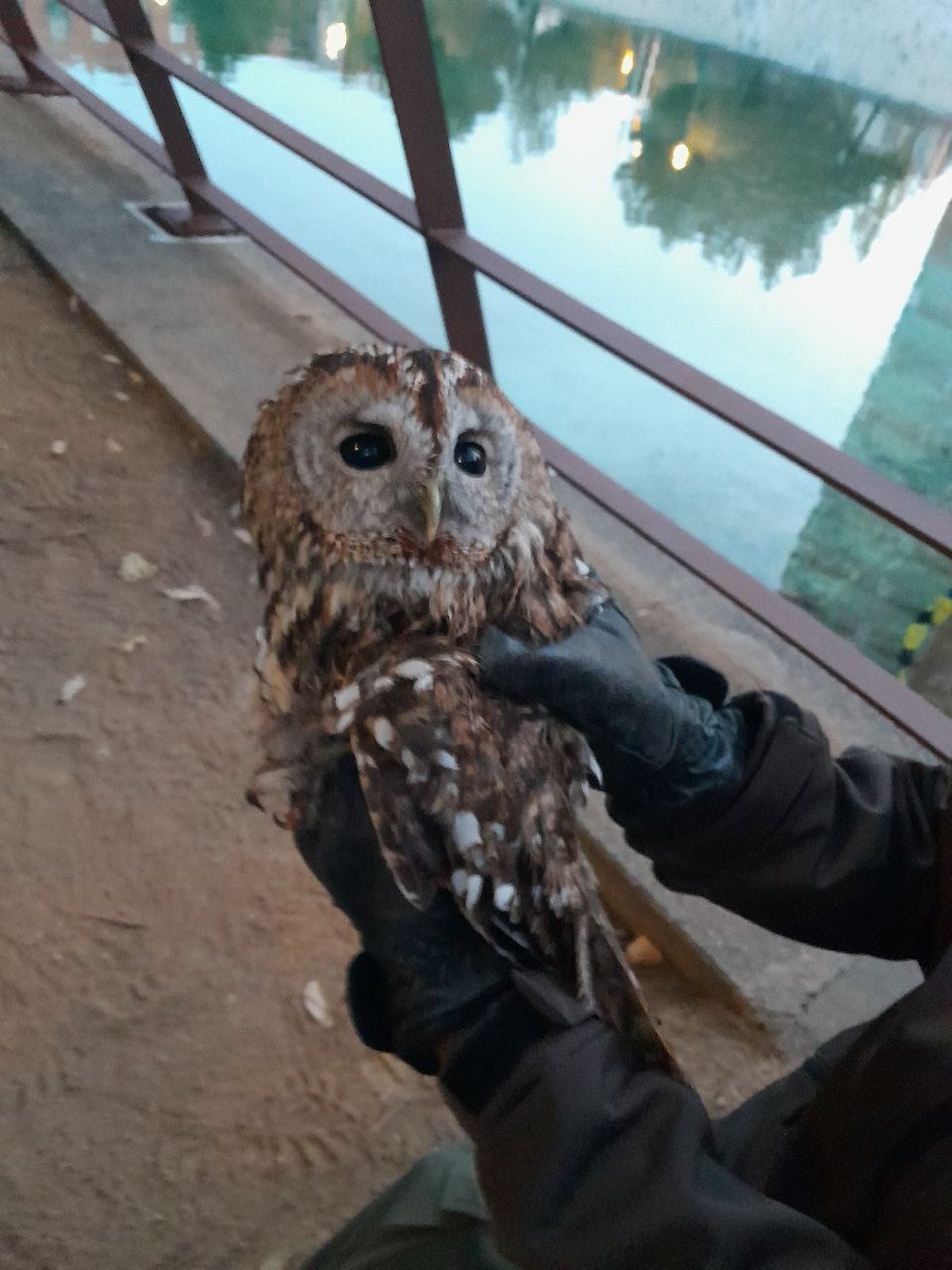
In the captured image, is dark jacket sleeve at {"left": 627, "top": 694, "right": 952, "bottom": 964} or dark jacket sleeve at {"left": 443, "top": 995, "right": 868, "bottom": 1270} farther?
dark jacket sleeve at {"left": 627, "top": 694, "right": 952, "bottom": 964}

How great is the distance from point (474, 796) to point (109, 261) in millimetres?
3962

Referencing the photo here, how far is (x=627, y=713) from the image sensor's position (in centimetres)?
107

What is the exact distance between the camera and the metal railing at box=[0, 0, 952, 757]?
2090 millimetres

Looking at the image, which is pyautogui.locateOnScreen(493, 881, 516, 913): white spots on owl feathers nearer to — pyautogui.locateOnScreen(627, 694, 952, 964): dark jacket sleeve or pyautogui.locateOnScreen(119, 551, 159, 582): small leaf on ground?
pyautogui.locateOnScreen(627, 694, 952, 964): dark jacket sleeve

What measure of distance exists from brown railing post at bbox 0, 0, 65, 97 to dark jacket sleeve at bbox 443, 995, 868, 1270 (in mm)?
6723

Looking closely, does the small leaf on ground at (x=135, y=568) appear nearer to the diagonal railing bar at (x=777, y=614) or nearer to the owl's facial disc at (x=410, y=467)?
the diagonal railing bar at (x=777, y=614)

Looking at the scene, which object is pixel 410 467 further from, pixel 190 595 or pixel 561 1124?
pixel 190 595

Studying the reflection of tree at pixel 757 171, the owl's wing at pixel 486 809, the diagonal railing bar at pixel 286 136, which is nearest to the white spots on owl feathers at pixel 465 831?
the owl's wing at pixel 486 809

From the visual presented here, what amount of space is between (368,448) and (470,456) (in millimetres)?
121

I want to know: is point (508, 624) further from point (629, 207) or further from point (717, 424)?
point (629, 207)

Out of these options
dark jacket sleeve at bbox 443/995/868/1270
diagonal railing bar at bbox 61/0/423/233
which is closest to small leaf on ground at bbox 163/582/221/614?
diagonal railing bar at bbox 61/0/423/233

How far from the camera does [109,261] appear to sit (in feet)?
13.5

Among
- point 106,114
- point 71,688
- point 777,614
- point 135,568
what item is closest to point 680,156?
point 106,114

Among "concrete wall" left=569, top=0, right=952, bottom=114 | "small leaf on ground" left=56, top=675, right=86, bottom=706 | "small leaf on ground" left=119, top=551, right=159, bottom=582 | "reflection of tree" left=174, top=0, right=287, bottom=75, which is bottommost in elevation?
"small leaf on ground" left=56, top=675, right=86, bottom=706
